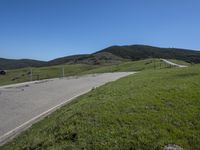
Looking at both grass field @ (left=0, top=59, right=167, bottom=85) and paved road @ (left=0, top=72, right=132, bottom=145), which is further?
grass field @ (left=0, top=59, right=167, bottom=85)

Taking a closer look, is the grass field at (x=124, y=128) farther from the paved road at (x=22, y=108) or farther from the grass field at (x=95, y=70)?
the grass field at (x=95, y=70)

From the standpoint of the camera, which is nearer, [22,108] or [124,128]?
[124,128]

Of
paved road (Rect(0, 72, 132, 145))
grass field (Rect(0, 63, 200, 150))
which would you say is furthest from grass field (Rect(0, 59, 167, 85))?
grass field (Rect(0, 63, 200, 150))

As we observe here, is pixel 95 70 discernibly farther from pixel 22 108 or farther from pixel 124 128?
pixel 124 128

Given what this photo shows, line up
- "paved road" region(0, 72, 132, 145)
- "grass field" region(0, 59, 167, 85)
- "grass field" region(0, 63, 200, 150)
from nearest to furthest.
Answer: "grass field" region(0, 63, 200, 150), "paved road" region(0, 72, 132, 145), "grass field" region(0, 59, 167, 85)

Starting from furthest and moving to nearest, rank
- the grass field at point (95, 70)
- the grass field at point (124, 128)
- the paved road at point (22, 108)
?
the grass field at point (95, 70), the paved road at point (22, 108), the grass field at point (124, 128)

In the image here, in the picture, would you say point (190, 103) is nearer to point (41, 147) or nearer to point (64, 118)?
point (64, 118)

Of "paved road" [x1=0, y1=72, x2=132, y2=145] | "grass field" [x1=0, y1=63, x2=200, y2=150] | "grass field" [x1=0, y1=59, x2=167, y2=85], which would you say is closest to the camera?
"grass field" [x1=0, y1=63, x2=200, y2=150]

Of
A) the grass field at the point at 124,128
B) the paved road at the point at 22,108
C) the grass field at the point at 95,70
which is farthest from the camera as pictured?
the grass field at the point at 95,70

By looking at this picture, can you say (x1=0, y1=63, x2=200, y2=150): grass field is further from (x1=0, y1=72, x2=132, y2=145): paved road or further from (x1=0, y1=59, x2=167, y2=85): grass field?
(x1=0, y1=59, x2=167, y2=85): grass field

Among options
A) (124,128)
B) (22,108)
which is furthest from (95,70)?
(124,128)

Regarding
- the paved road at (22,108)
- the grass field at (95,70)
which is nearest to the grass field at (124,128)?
the paved road at (22,108)

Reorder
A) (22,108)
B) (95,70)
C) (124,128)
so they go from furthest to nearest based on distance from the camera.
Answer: (95,70) → (22,108) → (124,128)

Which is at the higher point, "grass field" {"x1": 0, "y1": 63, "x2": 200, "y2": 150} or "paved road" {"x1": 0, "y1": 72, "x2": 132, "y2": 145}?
"grass field" {"x1": 0, "y1": 63, "x2": 200, "y2": 150}
